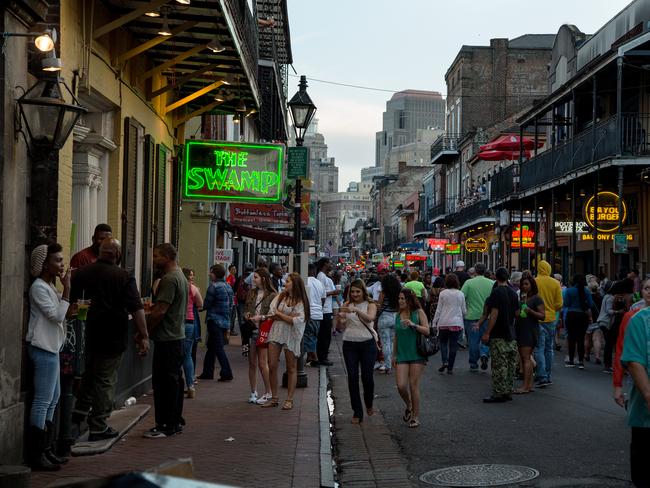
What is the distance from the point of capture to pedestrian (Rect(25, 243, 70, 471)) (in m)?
7.71

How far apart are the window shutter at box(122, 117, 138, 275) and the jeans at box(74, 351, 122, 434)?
3319 mm

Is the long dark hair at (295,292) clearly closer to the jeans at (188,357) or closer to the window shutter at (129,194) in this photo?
the jeans at (188,357)

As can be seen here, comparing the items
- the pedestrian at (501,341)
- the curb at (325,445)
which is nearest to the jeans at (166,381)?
the curb at (325,445)

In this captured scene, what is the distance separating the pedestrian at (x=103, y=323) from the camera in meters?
8.88

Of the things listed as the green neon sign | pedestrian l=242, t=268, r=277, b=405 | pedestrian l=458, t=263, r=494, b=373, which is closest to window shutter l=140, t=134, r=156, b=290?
the green neon sign

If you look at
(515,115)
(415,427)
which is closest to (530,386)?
(415,427)

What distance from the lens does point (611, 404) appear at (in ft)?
40.4

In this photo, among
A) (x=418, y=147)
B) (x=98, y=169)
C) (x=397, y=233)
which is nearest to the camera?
(x=98, y=169)

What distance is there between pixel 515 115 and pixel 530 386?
41843mm

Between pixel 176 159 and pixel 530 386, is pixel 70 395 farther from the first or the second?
pixel 176 159

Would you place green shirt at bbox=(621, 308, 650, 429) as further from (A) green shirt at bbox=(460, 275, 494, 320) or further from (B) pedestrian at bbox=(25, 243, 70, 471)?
(A) green shirt at bbox=(460, 275, 494, 320)

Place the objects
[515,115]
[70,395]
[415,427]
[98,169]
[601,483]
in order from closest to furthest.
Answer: [601,483] < [70,395] < [415,427] < [98,169] < [515,115]

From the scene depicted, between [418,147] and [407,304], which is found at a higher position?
[418,147]

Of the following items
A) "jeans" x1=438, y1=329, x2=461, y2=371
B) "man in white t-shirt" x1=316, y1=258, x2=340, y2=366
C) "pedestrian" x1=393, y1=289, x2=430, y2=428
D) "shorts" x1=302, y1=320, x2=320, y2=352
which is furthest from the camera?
"man in white t-shirt" x1=316, y1=258, x2=340, y2=366
